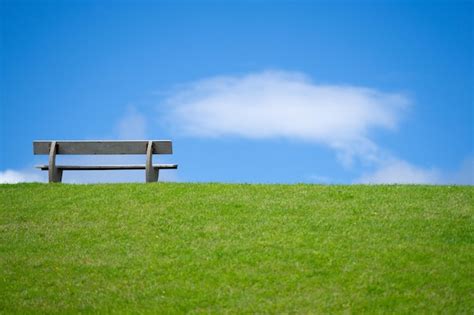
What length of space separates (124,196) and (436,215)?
26.3 feet

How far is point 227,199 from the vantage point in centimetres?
1631

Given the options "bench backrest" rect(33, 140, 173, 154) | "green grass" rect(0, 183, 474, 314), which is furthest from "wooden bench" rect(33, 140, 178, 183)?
"green grass" rect(0, 183, 474, 314)

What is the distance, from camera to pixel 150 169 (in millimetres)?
19562

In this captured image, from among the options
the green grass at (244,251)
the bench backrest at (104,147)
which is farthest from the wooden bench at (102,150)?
the green grass at (244,251)

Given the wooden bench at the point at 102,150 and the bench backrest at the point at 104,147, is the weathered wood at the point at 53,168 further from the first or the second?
the bench backrest at the point at 104,147

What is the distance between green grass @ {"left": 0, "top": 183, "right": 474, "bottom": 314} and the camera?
1059cm

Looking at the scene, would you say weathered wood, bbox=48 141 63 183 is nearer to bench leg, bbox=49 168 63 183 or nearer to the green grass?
bench leg, bbox=49 168 63 183

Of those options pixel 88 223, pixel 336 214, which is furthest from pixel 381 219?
pixel 88 223

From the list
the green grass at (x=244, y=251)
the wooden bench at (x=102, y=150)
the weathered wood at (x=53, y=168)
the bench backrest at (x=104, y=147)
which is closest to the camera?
the green grass at (x=244, y=251)

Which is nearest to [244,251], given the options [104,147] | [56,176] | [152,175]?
[152,175]

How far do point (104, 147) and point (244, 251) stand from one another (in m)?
9.37

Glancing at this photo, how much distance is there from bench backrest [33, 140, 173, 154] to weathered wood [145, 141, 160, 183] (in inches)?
10.0

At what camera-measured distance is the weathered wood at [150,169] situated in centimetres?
1948

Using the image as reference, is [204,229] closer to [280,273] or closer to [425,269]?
[280,273]
